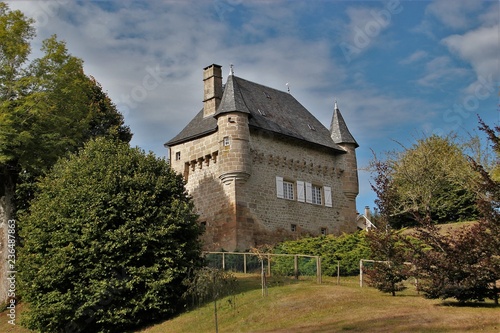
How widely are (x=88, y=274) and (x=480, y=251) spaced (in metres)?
12.5

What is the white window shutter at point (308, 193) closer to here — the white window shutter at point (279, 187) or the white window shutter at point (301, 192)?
the white window shutter at point (301, 192)

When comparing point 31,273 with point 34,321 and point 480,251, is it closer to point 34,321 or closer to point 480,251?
point 34,321

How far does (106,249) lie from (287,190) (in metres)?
16.0

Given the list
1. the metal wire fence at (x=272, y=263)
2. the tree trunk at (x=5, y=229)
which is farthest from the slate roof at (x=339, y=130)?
Answer: the tree trunk at (x=5, y=229)

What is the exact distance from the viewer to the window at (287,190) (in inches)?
1385

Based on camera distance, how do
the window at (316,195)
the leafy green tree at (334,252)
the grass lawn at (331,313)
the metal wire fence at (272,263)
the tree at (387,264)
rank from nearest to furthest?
the grass lawn at (331,313), the tree at (387,264), the metal wire fence at (272,263), the leafy green tree at (334,252), the window at (316,195)

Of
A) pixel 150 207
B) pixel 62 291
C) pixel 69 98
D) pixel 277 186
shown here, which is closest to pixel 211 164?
pixel 277 186

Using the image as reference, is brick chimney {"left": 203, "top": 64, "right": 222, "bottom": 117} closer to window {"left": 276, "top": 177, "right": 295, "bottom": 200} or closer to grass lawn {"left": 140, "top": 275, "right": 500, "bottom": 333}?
window {"left": 276, "top": 177, "right": 295, "bottom": 200}

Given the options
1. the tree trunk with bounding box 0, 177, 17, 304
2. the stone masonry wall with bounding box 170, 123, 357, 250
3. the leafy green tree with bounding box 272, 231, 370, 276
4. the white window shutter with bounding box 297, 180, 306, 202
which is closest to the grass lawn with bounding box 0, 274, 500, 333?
the leafy green tree with bounding box 272, 231, 370, 276

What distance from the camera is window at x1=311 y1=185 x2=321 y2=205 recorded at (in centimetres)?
3657

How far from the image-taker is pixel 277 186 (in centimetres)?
3469

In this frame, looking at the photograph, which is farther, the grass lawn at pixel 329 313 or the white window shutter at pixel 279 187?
the white window shutter at pixel 279 187

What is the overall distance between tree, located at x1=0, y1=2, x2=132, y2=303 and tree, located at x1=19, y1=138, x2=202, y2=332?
3.92 metres

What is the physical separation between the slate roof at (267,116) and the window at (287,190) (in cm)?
281
